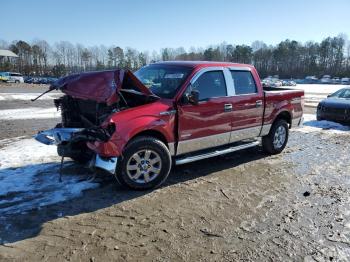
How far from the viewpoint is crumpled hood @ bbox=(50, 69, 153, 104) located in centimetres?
511

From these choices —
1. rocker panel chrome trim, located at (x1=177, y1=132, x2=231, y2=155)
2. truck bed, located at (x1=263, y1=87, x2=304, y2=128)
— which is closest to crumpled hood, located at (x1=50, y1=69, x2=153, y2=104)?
rocker panel chrome trim, located at (x1=177, y1=132, x2=231, y2=155)

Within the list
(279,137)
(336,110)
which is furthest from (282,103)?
(336,110)

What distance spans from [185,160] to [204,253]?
2.29 m

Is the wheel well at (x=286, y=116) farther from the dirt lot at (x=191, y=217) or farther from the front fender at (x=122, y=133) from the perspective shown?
the front fender at (x=122, y=133)

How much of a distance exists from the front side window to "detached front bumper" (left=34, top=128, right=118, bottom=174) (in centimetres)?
151

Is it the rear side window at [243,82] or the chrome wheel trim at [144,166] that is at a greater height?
the rear side window at [243,82]

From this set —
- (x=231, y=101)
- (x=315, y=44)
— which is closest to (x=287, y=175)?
(x=231, y=101)

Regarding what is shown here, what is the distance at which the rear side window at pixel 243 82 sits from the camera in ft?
22.2

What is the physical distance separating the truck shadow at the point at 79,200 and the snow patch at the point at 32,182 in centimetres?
3

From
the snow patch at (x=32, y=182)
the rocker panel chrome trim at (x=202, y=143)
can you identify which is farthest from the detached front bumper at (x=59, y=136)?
the rocker panel chrome trim at (x=202, y=143)

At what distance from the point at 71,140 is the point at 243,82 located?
3.59 metres

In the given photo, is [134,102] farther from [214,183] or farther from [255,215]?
[255,215]

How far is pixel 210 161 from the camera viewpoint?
7273mm

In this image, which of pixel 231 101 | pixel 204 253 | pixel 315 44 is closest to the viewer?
pixel 204 253
